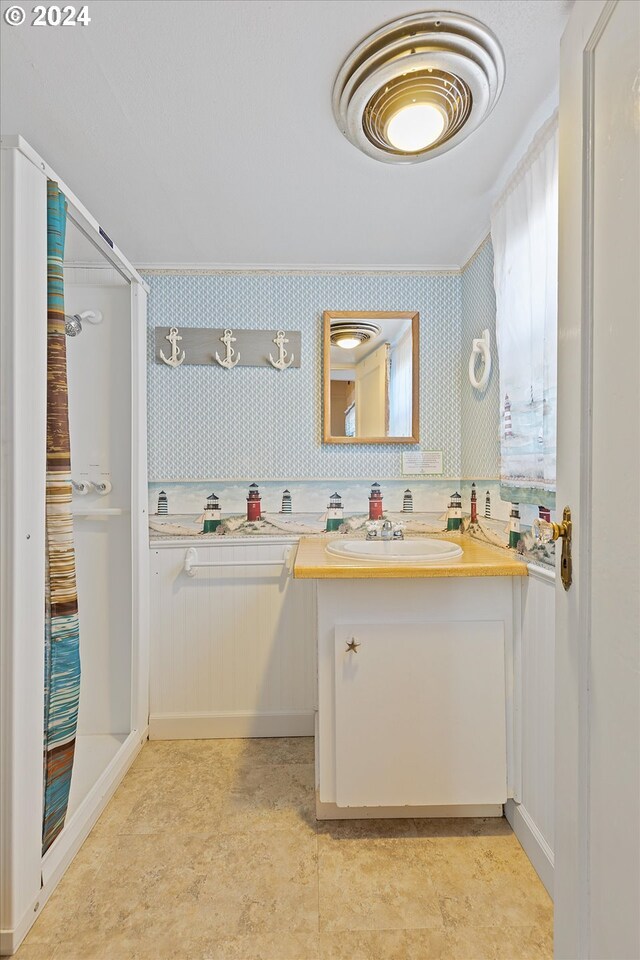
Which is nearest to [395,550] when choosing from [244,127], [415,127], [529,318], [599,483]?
[529,318]

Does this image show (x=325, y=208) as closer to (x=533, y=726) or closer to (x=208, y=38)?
(x=208, y=38)

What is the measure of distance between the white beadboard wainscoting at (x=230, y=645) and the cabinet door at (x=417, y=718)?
743mm

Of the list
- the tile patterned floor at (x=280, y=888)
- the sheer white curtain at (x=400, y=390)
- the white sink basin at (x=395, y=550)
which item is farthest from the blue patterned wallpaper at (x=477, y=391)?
the tile patterned floor at (x=280, y=888)

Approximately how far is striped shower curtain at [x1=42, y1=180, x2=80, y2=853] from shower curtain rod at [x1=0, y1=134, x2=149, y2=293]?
0.06m

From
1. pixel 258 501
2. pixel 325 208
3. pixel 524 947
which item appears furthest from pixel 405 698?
pixel 325 208

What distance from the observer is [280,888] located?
1.47 metres

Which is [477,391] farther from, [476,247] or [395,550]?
[395,550]

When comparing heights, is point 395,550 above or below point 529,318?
below

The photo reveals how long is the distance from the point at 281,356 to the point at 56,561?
4.65 ft

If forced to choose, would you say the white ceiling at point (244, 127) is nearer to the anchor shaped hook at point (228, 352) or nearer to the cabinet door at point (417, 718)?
the anchor shaped hook at point (228, 352)

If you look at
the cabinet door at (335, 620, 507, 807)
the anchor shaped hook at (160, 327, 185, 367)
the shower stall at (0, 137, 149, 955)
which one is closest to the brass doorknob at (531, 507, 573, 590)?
the cabinet door at (335, 620, 507, 807)

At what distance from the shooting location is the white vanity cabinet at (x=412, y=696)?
1.68 m

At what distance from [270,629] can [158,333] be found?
1.53 meters

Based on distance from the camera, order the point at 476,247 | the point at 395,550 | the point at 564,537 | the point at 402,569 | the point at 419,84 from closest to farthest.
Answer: the point at 564,537
the point at 419,84
the point at 402,569
the point at 395,550
the point at 476,247
